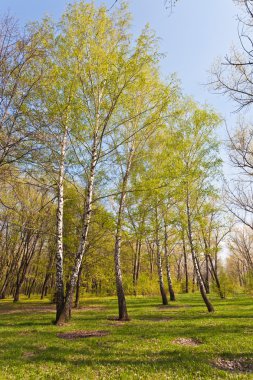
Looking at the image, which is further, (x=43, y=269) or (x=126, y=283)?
(x=43, y=269)

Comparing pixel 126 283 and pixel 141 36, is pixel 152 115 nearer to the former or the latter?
pixel 141 36

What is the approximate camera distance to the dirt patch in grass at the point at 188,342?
9.22 metres

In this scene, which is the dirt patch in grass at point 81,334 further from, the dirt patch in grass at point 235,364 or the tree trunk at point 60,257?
the dirt patch in grass at point 235,364

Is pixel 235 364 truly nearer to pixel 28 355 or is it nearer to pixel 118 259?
pixel 28 355

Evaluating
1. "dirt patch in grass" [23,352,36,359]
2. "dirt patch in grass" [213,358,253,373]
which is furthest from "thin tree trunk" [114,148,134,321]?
"dirt patch in grass" [213,358,253,373]

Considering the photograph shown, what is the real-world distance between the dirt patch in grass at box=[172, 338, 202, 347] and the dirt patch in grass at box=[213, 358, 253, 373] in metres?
1.66

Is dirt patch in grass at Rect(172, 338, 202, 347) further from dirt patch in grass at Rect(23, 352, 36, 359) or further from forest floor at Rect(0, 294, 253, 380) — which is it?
dirt patch in grass at Rect(23, 352, 36, 359)

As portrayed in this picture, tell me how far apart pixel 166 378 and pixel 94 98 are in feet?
40.1

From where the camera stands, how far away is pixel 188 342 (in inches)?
375

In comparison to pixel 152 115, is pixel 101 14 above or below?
above

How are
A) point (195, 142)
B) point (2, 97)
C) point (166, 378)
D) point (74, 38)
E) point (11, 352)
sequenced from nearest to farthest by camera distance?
point (166, 378) → point (11, 352) → point (2, 97) → point (74, 38) → point (195, 142)

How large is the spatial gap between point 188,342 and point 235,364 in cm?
232

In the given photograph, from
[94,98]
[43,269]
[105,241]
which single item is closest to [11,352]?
[94,98]

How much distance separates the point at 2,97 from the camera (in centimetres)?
952
